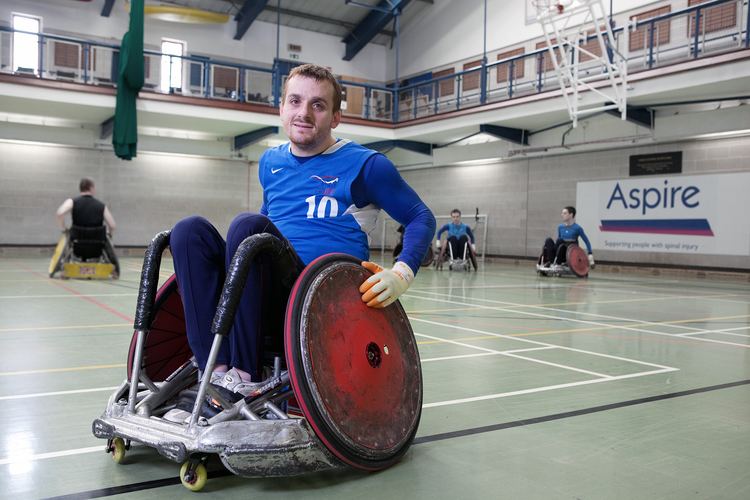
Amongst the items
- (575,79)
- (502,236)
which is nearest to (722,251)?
(575,79)

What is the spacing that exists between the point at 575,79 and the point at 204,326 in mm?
12815

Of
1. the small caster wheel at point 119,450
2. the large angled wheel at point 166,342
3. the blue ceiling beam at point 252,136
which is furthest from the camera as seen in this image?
the blue ceiling beam at point 252,136

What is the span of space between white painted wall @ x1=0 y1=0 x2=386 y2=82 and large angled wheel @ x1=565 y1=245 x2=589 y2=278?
A: 14.3m

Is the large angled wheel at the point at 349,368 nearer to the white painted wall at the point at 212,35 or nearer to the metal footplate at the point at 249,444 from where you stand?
the metal footplate at the point at 249,444

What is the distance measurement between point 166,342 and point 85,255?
30.0ft

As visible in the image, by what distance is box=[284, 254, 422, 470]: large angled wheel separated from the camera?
81.5 inches

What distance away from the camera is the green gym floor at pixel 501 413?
2182mm

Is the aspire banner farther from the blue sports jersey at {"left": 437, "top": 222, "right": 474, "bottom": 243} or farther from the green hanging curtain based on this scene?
the green hanging curtain

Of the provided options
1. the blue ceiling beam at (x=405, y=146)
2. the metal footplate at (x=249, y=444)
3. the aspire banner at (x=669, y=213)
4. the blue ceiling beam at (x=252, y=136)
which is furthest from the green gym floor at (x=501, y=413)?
the blue ceiling beam at (x=405, y=146)

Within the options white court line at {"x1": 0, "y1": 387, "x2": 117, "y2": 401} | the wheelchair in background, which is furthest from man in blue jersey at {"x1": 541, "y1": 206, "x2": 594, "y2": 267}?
white court line at {"x1": 0, "y1": 387, "x2": 117, "y2": 401}

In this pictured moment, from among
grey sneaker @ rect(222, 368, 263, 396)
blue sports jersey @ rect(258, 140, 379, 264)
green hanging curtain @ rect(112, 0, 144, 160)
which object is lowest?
grey sneaker @ rect(222, 368, 263, 396)

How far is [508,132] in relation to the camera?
19.5 m

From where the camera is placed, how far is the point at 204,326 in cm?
224

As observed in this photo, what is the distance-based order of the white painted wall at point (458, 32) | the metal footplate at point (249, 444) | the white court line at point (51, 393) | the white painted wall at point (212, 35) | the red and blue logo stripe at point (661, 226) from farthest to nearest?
the white painted wall at point (458, 32) → the white painted wall at point (212, 35) → the red and blue logo stripe at point (661, 226) → the white court line at point (51, 393) → the metal footplate at point (249, 444)
